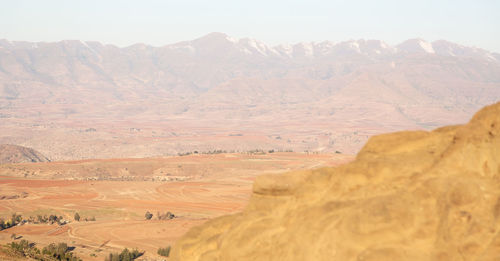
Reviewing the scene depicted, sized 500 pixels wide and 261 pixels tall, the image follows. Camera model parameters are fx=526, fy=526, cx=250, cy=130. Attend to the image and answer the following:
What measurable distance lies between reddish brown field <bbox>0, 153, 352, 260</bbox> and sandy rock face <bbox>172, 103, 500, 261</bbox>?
53.0 feet

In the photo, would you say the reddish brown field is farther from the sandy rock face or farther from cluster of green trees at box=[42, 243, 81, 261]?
the sandy rock face

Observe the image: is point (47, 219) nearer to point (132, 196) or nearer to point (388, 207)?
point (132, 196)

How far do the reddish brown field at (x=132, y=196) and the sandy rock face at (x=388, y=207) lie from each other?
53.0 feet

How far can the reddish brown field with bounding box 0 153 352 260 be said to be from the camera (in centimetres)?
3262

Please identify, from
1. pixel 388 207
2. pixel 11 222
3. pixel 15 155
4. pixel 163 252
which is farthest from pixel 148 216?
pixel 15 155

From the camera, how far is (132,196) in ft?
171

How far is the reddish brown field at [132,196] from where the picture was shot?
32625 millimetres

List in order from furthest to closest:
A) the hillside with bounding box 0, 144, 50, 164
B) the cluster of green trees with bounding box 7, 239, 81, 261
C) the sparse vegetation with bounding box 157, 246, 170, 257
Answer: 1. the hillside with bounding box 0, 144, 50, 164
2. the sparse vegetation with bounding box 157, 246, 170, 257
3. the cluster of green trees with bounding box 7, 239, 81, 261

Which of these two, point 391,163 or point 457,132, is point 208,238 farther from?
point 457,132

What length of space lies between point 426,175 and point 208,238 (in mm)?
5616

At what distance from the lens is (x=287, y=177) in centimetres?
1292

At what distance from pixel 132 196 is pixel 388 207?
147 feet

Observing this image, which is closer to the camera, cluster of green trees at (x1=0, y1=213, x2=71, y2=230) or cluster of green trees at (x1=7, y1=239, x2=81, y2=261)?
cluster of green trees at (x1=7, y1=239, x2=81, y2=261)

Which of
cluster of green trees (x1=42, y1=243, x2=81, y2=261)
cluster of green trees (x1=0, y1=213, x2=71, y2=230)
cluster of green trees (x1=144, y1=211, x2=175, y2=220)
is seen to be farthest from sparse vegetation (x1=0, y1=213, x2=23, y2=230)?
cluster of green trees (x1=42, y1=243, x2=81, y2=261)
